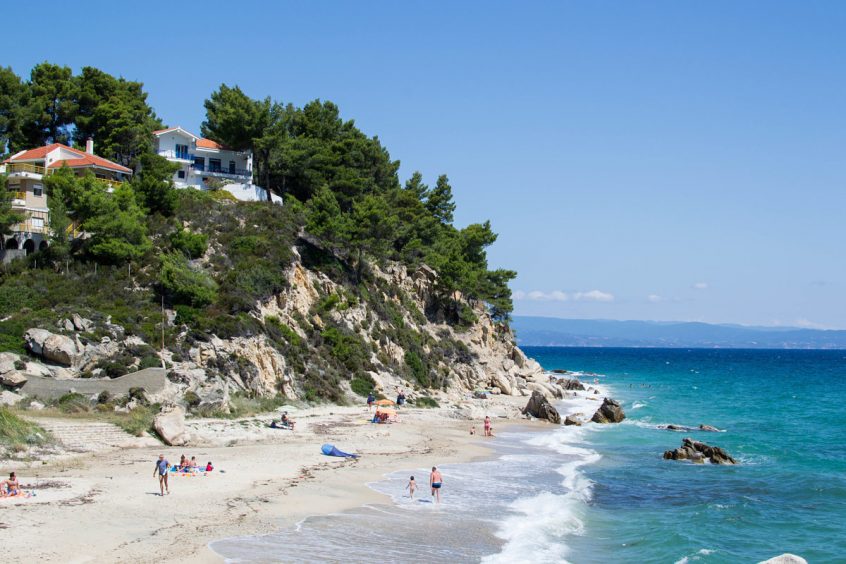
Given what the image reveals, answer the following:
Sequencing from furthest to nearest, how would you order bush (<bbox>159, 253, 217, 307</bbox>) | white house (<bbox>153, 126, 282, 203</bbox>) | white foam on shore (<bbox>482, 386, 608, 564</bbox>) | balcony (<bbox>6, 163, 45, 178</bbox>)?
white house (<bbox>153, 126, 282, 203</bbox>) → balcony (<bbox>6, 163, 45, 178</bbox>) → bush (<bbox>159, 253, 217, 307</bbox>) → white foam on shore (<bbox>482, 386, 608, 564</bbox>)

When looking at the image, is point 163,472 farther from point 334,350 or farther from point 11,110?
point 11,110

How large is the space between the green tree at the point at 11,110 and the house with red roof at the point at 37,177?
25.2 feet

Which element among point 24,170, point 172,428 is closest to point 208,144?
point 24,170

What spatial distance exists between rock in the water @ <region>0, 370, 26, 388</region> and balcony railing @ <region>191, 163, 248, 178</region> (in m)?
35.2

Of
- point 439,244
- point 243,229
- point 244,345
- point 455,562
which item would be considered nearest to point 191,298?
point 244,345

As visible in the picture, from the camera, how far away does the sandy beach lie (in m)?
18.0

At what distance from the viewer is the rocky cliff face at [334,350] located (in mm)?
38500

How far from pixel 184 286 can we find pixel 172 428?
14.9 metres

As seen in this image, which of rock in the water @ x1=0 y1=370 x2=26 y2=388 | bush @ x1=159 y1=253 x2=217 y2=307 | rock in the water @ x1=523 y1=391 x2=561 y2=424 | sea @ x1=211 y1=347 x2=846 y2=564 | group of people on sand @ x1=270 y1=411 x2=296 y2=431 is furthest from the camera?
rock in the water @ x1=523 y1=391 x2=561 y2=424

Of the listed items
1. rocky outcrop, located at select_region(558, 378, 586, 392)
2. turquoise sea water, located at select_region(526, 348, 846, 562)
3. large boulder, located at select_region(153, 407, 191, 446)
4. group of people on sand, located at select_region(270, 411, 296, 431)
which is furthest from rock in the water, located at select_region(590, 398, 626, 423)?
large boulder, located at select_region(153, 407, 191, 446)

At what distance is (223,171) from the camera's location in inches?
2643

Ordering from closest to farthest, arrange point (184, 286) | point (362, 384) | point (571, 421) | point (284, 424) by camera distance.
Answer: point (284, 424) → point (184, 286) → point (362, 384) → point (571, 421)

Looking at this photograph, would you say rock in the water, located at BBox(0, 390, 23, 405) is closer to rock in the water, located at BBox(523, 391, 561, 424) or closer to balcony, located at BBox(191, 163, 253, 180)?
rock in the water, located at BBox(523, 391, 561, 424)

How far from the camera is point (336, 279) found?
60.0 meters
